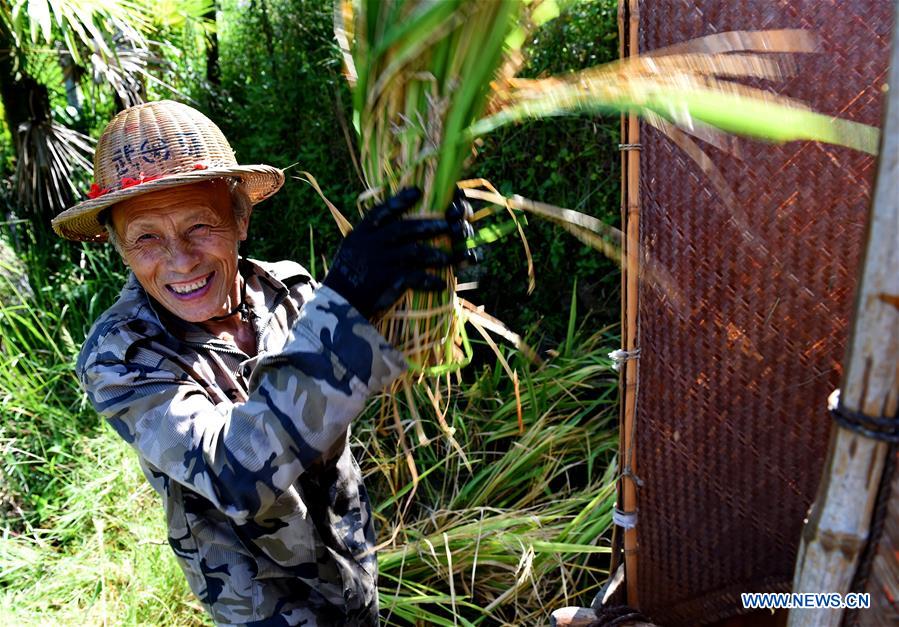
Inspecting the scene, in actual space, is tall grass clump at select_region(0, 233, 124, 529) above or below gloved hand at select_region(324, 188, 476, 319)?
below

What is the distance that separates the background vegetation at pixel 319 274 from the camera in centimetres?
297

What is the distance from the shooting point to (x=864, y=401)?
794 millimetres

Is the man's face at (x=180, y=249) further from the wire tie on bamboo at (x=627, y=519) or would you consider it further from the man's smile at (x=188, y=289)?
the wire tie on bamboo at (x=627, y=519)

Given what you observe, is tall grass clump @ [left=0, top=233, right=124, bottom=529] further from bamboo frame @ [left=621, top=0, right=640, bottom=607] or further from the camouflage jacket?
bamboo frame @ [left=621, top=0, right=640, bottom=607]

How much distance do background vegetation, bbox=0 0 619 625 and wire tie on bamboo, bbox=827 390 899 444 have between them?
5.53ft

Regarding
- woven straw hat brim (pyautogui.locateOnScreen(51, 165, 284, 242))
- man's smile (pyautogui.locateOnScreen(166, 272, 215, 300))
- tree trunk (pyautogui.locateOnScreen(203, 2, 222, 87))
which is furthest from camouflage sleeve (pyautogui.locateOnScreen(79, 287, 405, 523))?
tree trunk (pyautogui.locateOnScreen(203, 2, 222, 87))

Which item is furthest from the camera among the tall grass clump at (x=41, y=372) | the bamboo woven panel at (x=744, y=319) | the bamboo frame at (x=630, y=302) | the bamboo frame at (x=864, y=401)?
the tall grass clump at (x=41, y=372)

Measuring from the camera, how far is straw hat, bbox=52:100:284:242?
5.49ft

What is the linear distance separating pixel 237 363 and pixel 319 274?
252cm

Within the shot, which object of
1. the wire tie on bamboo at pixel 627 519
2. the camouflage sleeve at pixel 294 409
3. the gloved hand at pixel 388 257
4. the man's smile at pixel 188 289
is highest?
the gloved hand at pixel 388 257

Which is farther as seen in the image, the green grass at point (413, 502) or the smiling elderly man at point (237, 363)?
the green grass at point (413, 502)

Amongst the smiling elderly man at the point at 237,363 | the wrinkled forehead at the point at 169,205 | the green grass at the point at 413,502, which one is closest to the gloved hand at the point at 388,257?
the smiling elderly man at the point at 237,363

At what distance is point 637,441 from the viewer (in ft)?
5.77

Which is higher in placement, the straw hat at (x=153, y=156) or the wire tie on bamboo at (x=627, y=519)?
the straw hat at (x=153, y=156)
